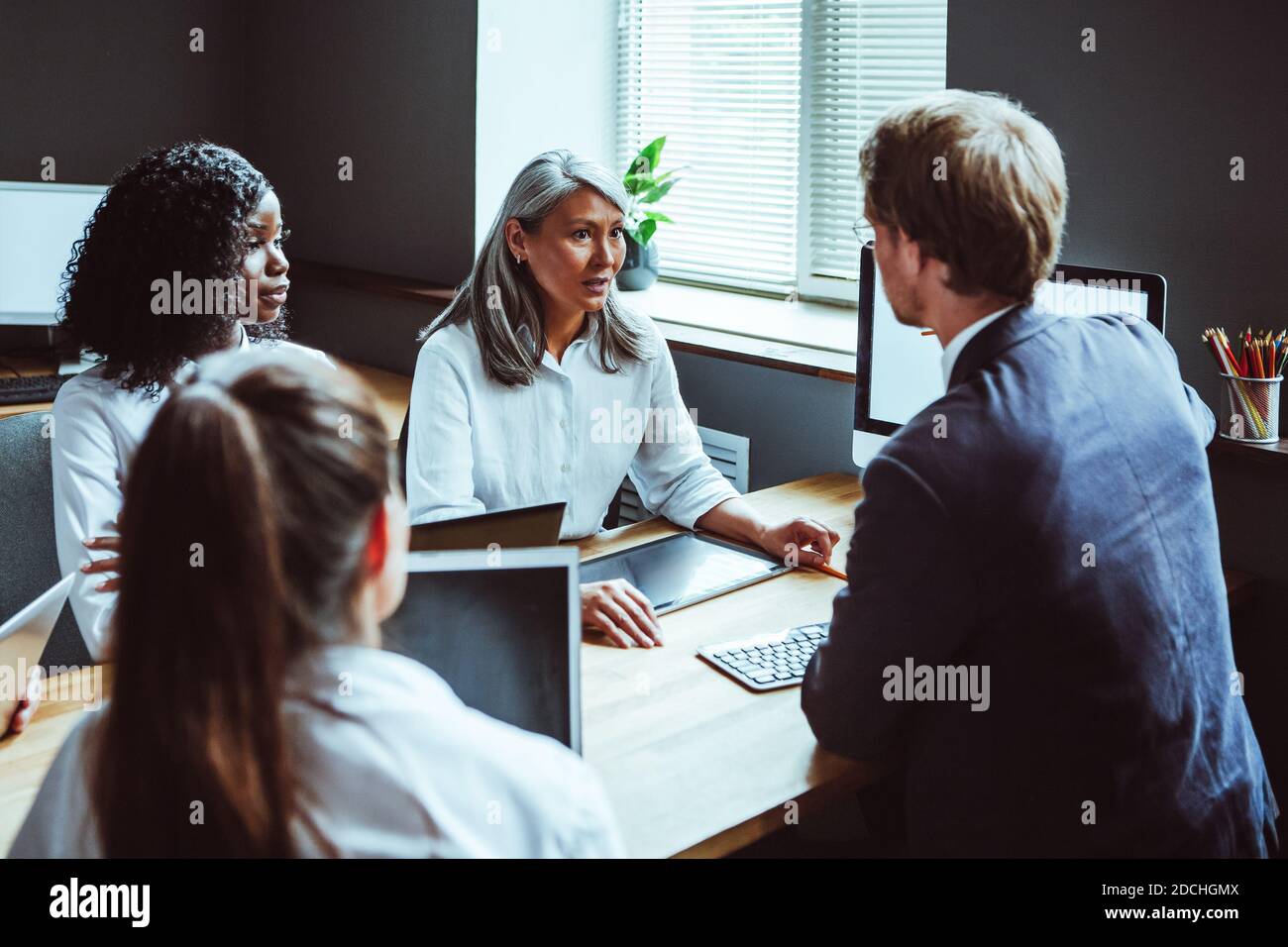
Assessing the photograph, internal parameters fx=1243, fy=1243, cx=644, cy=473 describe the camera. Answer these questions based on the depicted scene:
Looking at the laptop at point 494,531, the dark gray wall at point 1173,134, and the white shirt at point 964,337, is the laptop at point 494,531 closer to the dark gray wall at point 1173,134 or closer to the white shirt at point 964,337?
the white shirt at point 964,337

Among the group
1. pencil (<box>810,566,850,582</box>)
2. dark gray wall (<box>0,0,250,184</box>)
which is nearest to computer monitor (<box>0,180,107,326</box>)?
dark gray wall (<box>0,0,250,184</box>)

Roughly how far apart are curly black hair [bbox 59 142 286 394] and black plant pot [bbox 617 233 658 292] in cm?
155

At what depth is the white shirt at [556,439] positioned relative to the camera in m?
2.09

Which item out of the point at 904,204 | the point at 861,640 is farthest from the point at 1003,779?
the point at 904,204

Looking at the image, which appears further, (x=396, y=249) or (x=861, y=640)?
(x=396, y=249)

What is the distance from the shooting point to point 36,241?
11.1 ft

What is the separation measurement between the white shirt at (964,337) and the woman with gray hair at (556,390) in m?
0.67

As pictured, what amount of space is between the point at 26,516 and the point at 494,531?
2.63ft

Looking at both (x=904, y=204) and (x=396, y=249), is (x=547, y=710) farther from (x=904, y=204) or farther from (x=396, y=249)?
(x=396, y=249)

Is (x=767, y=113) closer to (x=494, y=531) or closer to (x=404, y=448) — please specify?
(x=404, y=448)

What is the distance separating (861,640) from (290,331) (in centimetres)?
306

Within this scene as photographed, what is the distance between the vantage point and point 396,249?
12.0ft

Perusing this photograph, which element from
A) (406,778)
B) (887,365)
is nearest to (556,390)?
(887,365)

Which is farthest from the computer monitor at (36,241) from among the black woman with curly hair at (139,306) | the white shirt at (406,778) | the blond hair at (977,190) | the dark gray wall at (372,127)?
the white shirt at (406,778)
